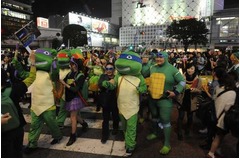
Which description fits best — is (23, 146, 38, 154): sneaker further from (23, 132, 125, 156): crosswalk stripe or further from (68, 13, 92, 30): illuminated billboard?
(68, 13, 92, 30): illuminated billboard

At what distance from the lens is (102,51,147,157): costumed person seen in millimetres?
3750

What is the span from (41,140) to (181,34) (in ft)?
124

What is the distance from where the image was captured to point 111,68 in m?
4.35

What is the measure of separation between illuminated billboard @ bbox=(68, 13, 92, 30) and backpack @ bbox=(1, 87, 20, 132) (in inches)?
2317

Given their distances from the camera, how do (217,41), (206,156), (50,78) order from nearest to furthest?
1. (206,156)
2. (50,78)
3. (217,41)

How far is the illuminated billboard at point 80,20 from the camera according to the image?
58.7 metres

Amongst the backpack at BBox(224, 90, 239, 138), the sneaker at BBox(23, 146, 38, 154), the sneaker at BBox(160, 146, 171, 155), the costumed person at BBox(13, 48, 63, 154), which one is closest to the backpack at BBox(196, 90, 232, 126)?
the backpack at BBox(224, 90, 239, 138)

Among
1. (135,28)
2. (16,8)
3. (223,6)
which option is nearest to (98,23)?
(135,28)

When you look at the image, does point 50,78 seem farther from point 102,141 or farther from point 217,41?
point 217,41

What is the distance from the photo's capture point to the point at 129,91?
12.4ft

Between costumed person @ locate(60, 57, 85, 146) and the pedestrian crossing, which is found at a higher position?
costumed person @ locate(60, 57, 85, 146)

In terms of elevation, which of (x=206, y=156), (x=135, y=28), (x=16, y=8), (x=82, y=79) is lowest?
(x=206, y=156)

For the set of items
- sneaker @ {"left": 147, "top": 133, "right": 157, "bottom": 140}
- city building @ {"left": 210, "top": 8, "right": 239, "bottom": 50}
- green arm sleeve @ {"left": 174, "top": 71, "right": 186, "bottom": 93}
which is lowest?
sneaker @ {"left": 147, "top": 133, "right": 157, "bottom": 140}

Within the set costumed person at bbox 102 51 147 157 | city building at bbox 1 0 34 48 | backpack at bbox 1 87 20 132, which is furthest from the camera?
city building at bbox 1 0 34 48
